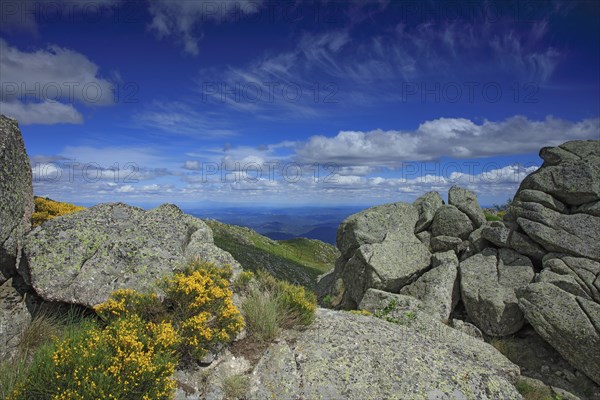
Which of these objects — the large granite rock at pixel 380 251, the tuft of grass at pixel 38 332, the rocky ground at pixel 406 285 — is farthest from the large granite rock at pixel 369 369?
the large granite rock at pixel 380 251

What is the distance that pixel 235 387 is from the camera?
9188 millimetres

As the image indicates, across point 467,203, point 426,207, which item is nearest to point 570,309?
point 467,203

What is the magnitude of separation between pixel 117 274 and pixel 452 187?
27.5 m

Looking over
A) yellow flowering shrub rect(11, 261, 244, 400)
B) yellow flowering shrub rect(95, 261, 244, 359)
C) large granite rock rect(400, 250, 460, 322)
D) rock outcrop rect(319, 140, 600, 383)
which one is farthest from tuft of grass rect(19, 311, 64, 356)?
large granite rock rect(400, 250, 460, 322)

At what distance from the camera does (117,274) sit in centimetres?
1161

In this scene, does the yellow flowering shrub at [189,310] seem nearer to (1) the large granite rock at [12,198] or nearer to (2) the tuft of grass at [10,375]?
(2) the tuft of grass at [10,375]

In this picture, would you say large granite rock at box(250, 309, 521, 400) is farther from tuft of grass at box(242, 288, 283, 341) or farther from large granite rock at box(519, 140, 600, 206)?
large granite rock at box(519, 140, 600, 206)

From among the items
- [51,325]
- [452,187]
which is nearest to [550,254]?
[452,187]

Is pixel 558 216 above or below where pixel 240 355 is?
above

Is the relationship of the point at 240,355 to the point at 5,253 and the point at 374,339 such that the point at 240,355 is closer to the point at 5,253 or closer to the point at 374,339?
the point at 374,339

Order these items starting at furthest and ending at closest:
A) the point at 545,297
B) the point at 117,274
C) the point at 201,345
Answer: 1. the point at 545,297
2. the point at 117,274
3. the point at 201,345

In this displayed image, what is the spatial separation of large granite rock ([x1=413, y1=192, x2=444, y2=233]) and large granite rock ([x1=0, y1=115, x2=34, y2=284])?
25.9 metres

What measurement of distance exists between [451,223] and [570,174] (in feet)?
26.7

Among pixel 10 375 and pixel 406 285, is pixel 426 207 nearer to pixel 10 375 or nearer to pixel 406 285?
pixel 406 285
